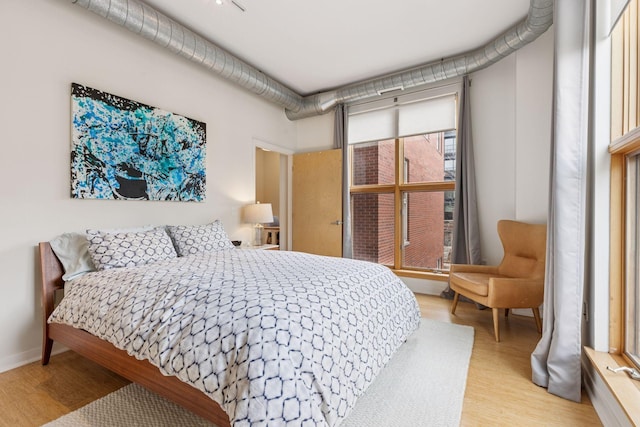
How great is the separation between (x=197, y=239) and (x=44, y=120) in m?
1.45

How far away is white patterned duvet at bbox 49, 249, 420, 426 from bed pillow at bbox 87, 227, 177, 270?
0.13 metres

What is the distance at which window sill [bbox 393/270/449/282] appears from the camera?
3.82 meters

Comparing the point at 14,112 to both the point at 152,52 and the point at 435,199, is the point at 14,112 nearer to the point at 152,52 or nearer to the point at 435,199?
the point at 152,52

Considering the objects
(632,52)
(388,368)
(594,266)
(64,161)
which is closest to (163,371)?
(388,368)

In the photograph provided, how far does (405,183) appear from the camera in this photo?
163 inches

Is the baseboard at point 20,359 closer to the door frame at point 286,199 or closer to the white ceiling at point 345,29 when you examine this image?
the white ceiling at point 345,29

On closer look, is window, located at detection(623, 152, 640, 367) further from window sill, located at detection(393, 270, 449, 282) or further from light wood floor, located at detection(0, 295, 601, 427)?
window sill, located at detection(393, 270, 449, 282)

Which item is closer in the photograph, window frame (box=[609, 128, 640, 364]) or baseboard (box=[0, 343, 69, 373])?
window frame (box=[609, 128, 640, 364])

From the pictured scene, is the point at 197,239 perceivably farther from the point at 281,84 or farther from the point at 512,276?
the point at 512,276

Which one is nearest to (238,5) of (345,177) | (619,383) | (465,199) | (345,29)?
(345,29)

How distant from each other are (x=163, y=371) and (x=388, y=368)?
141 centimetres

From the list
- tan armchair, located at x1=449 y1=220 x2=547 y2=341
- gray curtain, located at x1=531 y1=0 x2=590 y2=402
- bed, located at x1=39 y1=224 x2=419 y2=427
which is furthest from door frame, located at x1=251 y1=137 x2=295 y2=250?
gray curtain, located at x1=531 y1=0 x2=590 y2=402

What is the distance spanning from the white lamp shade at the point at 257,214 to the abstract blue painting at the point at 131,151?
2.10 ft

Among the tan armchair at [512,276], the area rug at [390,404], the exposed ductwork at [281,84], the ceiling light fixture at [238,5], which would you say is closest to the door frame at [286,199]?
the exposed ductwork at [281,84]
